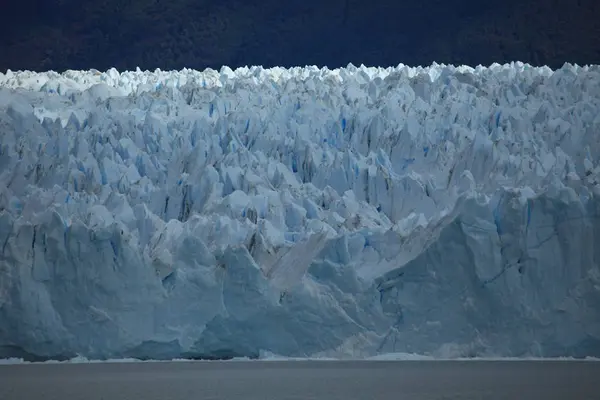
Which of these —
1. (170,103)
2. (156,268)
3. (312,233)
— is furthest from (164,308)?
(170,103)

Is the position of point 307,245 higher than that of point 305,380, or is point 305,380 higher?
point 307,245

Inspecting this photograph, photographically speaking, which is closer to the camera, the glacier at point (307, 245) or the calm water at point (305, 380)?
the calm water at point (305, 380)

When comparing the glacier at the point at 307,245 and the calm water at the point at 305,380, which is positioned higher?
the glacier at the point at 307,245

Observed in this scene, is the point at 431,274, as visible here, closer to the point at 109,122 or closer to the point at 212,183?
the point at 212,183

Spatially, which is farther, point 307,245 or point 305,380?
point 307,245
